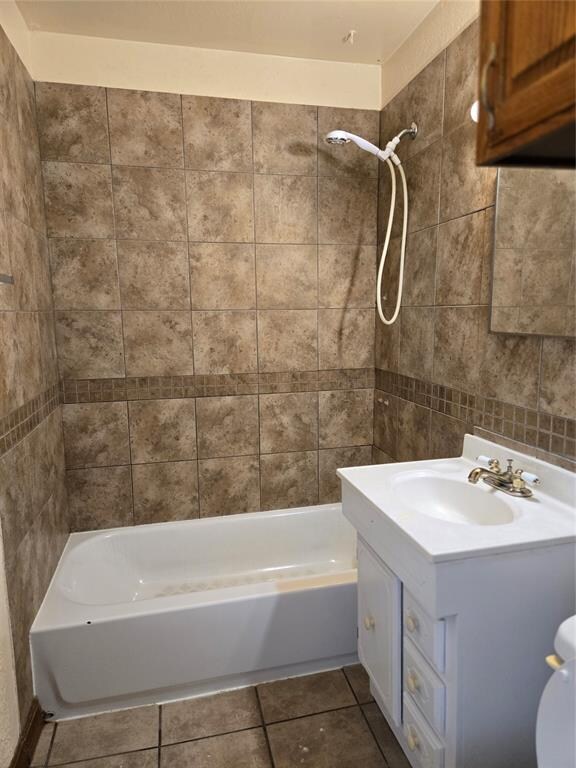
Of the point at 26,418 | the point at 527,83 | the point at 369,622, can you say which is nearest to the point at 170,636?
the point at 369,622

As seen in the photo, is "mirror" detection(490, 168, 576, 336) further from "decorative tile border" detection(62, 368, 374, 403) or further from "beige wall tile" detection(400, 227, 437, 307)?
"decorative tile border" detection(62, 368, 374, 403)

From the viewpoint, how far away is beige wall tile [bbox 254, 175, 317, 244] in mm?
2223

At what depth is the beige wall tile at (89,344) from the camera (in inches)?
83.5

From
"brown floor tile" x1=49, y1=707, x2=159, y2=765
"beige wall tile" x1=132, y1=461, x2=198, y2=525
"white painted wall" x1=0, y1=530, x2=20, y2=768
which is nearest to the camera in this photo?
"white painted wall" x1=0, y1=530, x2=20, y2=768

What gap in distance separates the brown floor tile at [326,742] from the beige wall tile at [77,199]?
Result: 2.10 metres

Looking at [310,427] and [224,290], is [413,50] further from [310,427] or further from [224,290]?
[310,427]

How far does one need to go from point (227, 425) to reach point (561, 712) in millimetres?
1752

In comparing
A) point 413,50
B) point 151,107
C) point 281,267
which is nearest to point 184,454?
point 281,267

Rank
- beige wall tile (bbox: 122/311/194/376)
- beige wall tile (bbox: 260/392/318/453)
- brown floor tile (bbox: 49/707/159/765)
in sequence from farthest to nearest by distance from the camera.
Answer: beige wall tile (bbox: 260/392/318/453) → beige wall tile (bbox: 122/311/194/376) → brown floor tile (bbox: 49/707/159/765)

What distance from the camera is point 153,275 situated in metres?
2.16

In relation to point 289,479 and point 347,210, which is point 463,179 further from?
point 289,479

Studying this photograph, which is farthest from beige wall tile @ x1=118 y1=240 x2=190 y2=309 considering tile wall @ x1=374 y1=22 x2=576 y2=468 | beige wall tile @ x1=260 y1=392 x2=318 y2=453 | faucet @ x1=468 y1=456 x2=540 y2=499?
faucet @ x1=468 y1=456 x2=540 y2=499

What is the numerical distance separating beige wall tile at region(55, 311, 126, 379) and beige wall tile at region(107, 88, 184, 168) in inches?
27.9

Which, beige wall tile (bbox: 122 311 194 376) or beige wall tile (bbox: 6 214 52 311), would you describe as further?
beige wall tile (bbox: 122 311 194 376)
